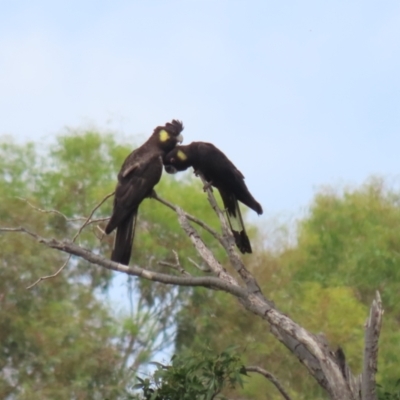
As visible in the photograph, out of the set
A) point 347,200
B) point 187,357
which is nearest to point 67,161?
point 347,200

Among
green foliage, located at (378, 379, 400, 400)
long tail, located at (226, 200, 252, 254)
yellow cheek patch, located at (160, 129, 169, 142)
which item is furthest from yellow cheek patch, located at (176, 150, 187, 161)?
green foliage, located at (378, 379, 400, 400)

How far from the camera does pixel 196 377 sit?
17.9 ft

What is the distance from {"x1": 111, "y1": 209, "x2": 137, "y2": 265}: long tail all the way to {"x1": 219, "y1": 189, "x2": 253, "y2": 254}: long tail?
2.12ft

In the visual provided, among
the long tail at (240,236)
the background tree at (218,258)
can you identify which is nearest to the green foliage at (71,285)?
the background tree at (218,258)

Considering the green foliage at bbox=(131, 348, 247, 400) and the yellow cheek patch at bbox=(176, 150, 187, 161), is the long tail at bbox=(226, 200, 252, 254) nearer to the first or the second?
the yellow cheek patch at bbox=(176, 150, 187, 161)

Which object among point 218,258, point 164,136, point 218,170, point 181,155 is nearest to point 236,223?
point 218,170

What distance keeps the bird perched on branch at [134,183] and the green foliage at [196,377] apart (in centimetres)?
125

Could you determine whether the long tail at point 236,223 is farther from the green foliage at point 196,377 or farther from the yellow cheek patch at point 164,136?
the green foliage at point 196,377

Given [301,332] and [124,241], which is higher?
[124,241]

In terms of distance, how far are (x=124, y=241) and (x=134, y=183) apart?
52 cm

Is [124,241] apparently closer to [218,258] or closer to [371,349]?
[371,349]

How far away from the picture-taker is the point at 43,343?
1558cm

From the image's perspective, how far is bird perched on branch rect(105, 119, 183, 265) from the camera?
684 cm

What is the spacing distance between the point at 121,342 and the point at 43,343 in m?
6.52
